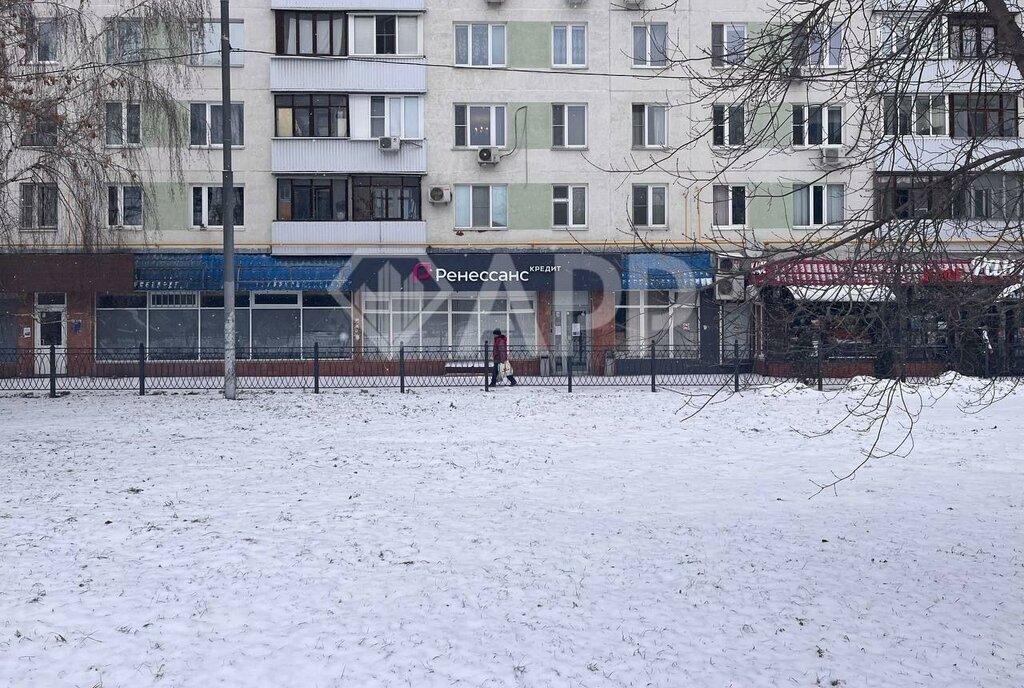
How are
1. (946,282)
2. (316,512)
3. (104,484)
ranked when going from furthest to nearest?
(104,484) → (316,512) → (946,282)

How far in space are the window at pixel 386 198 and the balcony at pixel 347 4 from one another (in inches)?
199

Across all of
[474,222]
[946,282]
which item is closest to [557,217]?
[474,222]

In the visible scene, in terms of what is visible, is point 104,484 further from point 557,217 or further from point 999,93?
point 557,217

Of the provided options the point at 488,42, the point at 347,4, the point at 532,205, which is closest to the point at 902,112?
the point at 532,205

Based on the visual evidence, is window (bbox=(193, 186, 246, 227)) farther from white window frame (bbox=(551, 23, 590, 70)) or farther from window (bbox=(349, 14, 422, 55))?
white window frame (bbox=(551, 23, 590, 70))

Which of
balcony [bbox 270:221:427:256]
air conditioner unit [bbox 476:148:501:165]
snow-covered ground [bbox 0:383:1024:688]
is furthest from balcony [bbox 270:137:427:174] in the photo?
snow-covered ground [bbox 0:383:1024:688]

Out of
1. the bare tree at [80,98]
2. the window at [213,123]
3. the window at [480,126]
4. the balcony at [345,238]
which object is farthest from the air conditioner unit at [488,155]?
the bare tree at [80,98]

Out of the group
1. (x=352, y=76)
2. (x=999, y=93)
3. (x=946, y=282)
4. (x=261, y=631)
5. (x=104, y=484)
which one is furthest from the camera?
(x=352, y=76)

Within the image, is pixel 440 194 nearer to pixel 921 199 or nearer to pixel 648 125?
pixel 648 125

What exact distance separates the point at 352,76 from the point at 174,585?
25.4 m

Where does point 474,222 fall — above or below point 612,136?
below

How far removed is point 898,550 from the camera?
851 cm

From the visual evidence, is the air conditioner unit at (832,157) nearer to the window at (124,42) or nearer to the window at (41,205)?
the window at (41,205)

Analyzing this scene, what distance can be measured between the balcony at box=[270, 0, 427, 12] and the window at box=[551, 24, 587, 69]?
14.1 ft
